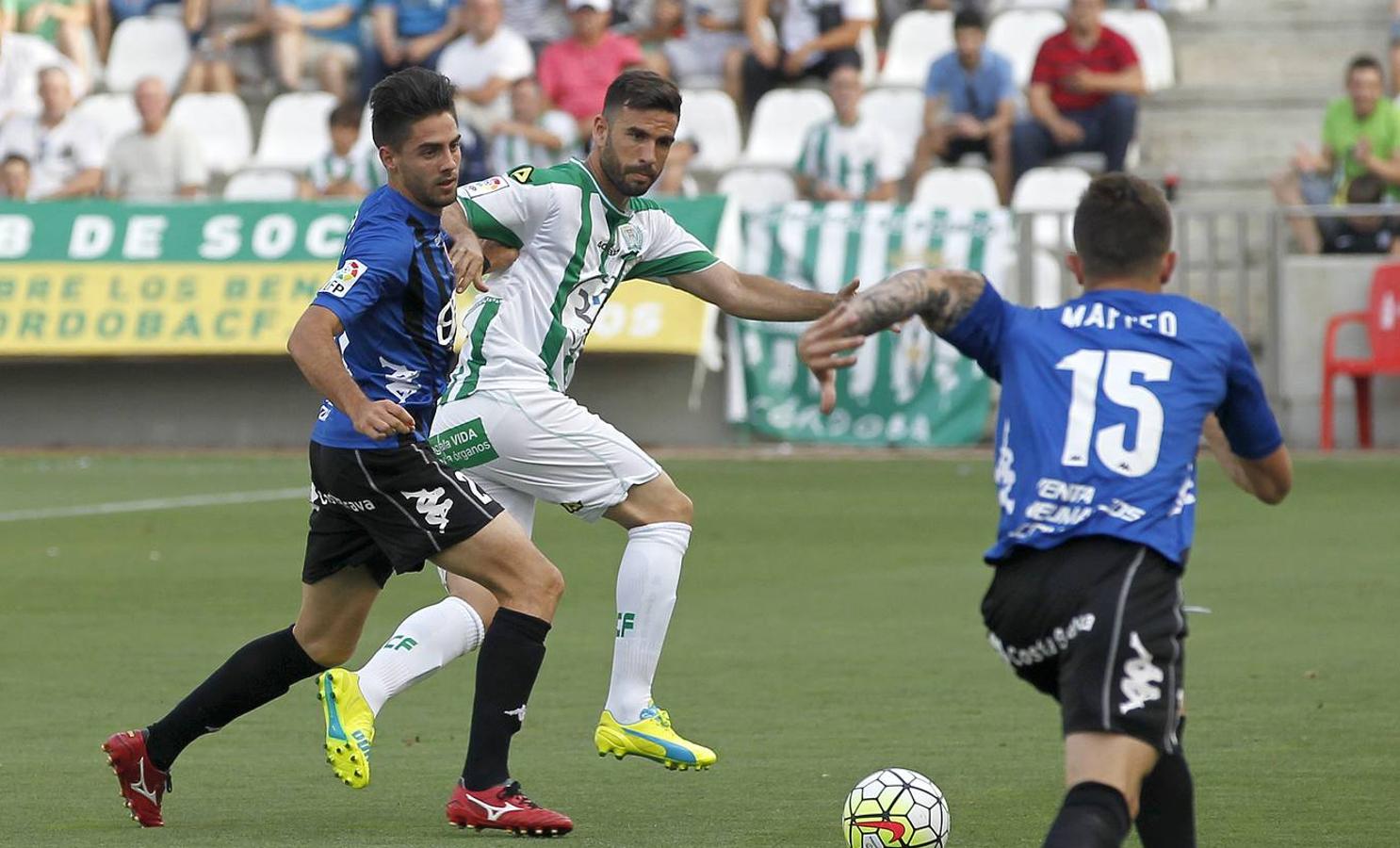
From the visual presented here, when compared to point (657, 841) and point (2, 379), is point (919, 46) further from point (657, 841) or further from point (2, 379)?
point (657, 841)

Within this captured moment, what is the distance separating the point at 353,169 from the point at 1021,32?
5958 millimetres

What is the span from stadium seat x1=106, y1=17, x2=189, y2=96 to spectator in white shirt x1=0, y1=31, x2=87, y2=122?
68 centimetres

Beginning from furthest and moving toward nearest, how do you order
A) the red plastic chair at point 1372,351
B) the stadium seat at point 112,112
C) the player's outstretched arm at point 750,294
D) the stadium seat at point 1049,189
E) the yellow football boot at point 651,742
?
1. the stadium seat at point 112,112
2. the stadium seat at point 1049,189
3. the red plastic chair at point 1372,351
4. the player's outstretched arm at point 750,294
5. the yellow football boot at point 651,742

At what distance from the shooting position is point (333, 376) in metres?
5.61

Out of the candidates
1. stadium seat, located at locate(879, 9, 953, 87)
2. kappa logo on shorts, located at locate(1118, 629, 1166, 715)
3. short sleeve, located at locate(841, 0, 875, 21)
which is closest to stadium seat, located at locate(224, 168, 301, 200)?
short sleeve, located at locate(841, 0, 875, 21)

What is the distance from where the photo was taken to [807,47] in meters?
20.2

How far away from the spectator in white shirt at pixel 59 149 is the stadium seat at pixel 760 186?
5561 mm

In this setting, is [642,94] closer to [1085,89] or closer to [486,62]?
[1085,89]

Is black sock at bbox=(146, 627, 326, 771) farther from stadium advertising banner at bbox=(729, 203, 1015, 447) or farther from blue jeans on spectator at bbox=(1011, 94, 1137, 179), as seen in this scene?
blue jeans on spectator at bbox=(1011, 94, 1137, 179)

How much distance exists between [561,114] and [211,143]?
404cm

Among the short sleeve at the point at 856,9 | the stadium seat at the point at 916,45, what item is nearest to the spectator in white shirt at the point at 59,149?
the short sleeve at the point at 856,9

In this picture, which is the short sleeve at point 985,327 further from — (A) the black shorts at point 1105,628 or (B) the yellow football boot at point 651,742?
(B) the yellow football boot at point 651,742

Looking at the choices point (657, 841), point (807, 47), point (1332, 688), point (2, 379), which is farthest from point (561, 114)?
point (657, 841)

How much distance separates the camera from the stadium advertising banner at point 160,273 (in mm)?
18422
